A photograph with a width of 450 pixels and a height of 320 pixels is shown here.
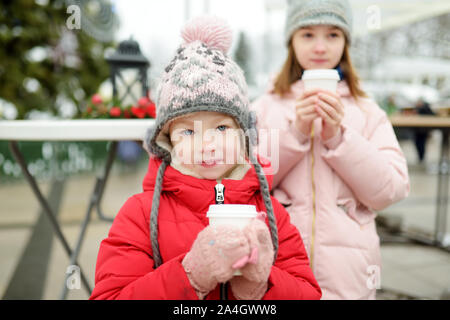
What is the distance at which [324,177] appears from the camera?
1586mm

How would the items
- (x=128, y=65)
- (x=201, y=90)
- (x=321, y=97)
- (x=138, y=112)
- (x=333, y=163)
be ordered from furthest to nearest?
(x=128, y=65) → (x=138, y=112) → (x=333, y=163) → (x=321, y=97) → (x=201, y=90)

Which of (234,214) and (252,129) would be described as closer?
(234,214)

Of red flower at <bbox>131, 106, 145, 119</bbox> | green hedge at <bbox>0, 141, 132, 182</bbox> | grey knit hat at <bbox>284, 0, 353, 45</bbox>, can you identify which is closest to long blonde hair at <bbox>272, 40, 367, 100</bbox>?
grey knit hat at <bbox>284, 0, 353, 45</bbox>

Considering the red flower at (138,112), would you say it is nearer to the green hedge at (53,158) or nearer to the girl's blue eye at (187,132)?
→ the girl's blue eye at (187,132)

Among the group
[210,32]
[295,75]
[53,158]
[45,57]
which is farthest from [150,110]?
[45,57]

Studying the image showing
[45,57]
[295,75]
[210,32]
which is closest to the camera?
[210,32]

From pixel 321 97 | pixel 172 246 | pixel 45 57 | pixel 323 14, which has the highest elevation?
pixel 45 57

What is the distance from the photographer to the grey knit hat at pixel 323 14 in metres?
1.55

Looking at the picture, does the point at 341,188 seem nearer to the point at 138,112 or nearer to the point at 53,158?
the point at 138,112

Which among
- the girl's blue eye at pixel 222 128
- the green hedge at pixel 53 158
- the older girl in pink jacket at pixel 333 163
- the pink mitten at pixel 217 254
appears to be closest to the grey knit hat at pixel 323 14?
the older girl in pink jacket at pixel 333 163

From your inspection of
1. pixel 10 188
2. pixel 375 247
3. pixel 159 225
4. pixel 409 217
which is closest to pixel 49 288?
pixel 159 225

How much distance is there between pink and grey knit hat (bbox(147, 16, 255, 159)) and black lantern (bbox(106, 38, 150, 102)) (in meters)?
1.12

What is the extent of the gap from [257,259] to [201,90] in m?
0.52

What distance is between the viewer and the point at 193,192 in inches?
46.3
